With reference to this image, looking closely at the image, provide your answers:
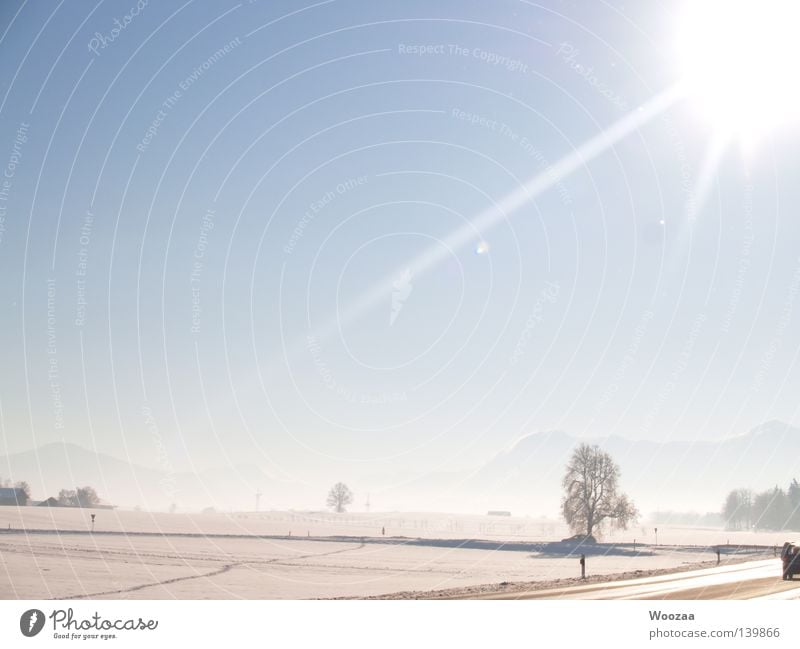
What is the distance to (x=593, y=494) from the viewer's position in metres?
68.1

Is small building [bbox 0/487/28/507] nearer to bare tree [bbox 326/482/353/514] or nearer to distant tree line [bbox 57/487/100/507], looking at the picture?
distant tree line [bbox 57/487/100/507]

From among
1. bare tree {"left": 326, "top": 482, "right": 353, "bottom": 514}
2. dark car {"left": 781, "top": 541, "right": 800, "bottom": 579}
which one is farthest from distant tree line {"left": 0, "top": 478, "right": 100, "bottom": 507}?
dark car {"left": 781, "top": 541, "right": 800, "bottom": 579}

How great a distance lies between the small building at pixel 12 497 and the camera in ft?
370

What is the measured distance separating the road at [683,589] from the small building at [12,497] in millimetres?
113642

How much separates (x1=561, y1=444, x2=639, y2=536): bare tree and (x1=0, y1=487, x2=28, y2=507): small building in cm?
9625

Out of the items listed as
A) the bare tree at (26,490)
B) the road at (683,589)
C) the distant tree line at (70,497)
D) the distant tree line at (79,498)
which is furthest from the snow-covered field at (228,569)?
the distant tree line at (79,498)

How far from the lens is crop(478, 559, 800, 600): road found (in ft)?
75.0

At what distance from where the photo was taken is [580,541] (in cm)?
6881
